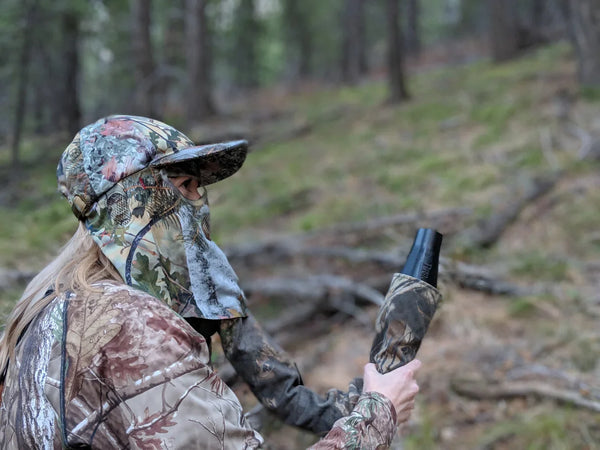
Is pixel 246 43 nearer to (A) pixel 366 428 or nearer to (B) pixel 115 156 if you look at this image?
(B) pixel 115 156

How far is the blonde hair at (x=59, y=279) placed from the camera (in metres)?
1.70

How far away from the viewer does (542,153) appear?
817 centimetres

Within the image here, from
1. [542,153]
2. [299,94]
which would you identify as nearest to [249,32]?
[299,94]

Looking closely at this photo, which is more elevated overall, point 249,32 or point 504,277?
point 249,32

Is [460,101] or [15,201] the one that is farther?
[460,101]

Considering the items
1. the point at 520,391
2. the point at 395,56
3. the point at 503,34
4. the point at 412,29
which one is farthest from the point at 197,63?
the point at 412,29

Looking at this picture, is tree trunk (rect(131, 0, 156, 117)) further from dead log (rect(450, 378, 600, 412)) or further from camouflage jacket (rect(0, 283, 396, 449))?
camouflage jacket (rect(0, 283, 396, 449))

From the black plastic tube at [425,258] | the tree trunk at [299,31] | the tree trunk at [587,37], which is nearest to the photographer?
the black plastic tube at [425,258]

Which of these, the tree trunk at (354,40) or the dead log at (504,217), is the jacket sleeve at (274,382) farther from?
the tree trunk at (354,40)

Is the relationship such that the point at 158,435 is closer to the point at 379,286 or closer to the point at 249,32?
the point at 379,286

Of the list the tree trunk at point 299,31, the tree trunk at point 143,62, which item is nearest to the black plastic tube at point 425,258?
the tree trunk at point 143,62

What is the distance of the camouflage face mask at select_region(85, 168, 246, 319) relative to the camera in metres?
1.76

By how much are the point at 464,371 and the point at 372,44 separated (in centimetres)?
3293

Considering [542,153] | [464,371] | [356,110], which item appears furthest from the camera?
[356,110]
